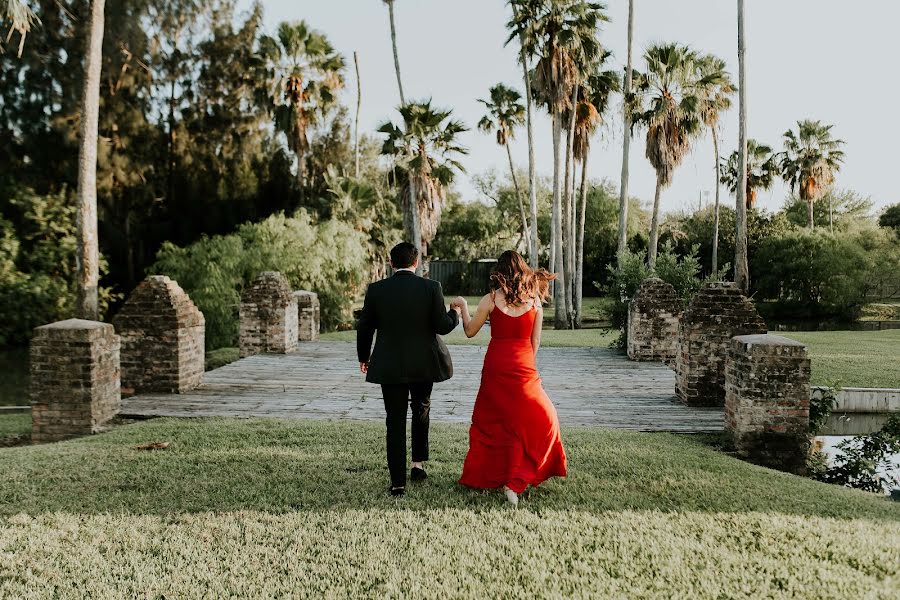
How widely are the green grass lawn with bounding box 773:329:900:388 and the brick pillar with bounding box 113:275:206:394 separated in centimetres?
804

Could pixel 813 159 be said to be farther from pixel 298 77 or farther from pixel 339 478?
pixel 339 478

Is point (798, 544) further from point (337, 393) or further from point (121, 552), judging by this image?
point (337, 393)

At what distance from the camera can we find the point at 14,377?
16109mm

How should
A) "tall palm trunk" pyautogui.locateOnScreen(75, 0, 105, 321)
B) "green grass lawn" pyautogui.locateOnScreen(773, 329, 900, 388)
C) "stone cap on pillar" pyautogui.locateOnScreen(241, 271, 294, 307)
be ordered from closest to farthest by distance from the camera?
"green grass lawn" pyautogui.locateOnScreen(773, 329, 900, 388) → "stone cap on pillar" pyautogui.locateOnScreen(241, 271, 294, 307) → "tall palm trunk" pyautogui.locateOnScreen(75, 0, 105, 321)

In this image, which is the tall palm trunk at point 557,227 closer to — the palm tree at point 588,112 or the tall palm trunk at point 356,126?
the palm tree at point 588,112

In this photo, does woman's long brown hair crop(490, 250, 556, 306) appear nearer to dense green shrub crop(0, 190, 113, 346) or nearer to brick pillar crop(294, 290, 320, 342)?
brick pillar crop(294, 290, 320, 342)

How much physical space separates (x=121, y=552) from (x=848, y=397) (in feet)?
29.8

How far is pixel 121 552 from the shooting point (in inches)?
136

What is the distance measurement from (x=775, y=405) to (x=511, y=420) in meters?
2.75

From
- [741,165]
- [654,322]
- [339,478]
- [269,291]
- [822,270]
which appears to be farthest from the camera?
[822,270]

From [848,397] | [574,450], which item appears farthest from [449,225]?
[574,450]

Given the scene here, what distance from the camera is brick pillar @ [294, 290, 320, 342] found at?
14648 millimetres

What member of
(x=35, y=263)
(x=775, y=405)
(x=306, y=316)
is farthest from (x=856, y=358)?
(x=35, y=263)

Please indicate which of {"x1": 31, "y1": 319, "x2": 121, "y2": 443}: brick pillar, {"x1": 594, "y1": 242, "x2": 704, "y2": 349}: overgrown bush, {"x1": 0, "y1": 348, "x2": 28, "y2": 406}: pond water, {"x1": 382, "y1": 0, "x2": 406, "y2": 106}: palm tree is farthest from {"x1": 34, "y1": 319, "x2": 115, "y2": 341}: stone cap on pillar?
{"x1": 382, "y1": 0, "x2": 406, "y2": 106}: palm tree
